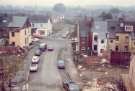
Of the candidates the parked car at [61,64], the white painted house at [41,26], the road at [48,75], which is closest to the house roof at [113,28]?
the road at [48,75]

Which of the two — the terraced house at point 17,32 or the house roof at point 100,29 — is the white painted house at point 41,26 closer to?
the terraced house at point 17,32

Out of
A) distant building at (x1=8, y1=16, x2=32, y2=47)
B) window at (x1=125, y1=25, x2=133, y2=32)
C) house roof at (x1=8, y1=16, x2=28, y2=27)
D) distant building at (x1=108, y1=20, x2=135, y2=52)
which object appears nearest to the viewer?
distant building at (x1=108, y1=20, x2=135, y2=52)

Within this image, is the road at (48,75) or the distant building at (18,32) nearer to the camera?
the road at (48,75)

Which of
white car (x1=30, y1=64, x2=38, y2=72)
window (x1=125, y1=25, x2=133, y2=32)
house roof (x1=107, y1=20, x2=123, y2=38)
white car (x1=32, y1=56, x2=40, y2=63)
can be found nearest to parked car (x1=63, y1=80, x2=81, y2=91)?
white car (x1=30, y1=64, x2=38, y2=72)

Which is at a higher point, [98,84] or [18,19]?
[18,19]

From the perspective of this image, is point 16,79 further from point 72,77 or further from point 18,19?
point 18,19

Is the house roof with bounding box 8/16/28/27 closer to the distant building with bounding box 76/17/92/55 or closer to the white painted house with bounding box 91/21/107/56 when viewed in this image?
the distant building with bounding box 76/17/92/55

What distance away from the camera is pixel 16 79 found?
57.9ft

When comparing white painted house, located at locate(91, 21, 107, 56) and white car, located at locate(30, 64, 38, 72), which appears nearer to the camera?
white car, located at locate(30, 64, 38, 72)

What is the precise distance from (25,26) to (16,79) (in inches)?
367

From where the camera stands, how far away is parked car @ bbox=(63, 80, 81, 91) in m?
15.9

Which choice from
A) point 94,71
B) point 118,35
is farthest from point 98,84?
point 118,35

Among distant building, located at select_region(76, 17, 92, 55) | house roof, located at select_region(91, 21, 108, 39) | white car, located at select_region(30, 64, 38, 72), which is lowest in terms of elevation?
white car, located at select_region(30, 64, 38, 72)

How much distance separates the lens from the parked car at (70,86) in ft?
52.1
